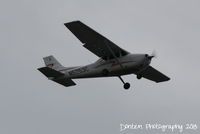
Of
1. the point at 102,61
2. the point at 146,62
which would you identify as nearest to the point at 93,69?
the point at 102,61

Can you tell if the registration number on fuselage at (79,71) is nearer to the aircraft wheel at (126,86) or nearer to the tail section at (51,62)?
the aircraft wheel at (126,86)

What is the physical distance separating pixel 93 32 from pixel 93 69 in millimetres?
2502

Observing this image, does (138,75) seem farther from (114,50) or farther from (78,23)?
(78,23)

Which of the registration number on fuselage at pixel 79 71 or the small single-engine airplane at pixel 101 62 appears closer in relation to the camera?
the small single-engine airplane at pixel 101 62

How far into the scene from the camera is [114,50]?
33562mm

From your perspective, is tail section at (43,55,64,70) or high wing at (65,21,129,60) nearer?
high wing at (65,21,129,60)

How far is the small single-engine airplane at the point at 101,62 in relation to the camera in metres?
32.4

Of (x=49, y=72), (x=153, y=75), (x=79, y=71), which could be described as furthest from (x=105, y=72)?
(x=153, y=75)

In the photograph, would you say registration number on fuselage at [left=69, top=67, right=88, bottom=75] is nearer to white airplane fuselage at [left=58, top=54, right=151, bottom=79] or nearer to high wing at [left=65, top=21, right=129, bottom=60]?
white airplane fuselage at [left=58, top=54, right=151, bottom=79]

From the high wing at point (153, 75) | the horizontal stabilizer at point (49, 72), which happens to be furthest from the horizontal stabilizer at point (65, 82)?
the high wing at point (153, 75)

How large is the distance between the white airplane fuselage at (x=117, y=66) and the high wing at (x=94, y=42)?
0.37 m

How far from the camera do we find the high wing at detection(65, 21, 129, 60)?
3188 centimetres

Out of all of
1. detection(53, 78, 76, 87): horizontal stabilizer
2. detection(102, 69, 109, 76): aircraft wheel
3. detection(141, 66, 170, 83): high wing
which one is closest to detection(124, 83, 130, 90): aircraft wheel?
Result: detection(102, 69, 109, 76): aircraft wheel

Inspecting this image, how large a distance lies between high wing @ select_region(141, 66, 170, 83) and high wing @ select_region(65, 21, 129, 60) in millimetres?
3188
